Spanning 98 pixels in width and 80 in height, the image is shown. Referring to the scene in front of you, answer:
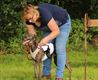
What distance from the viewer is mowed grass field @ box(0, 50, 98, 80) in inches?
352

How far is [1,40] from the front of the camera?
49.8 feet

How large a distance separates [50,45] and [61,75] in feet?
2.95

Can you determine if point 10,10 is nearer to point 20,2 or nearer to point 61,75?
point 20,2

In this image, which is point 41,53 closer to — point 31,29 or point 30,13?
point 30,13

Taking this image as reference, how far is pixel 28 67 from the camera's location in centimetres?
1147

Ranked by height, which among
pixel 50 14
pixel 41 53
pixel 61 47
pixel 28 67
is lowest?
pixel 28 67

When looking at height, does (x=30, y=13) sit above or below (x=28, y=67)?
above

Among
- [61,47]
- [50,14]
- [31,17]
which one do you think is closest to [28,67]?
[61,47]

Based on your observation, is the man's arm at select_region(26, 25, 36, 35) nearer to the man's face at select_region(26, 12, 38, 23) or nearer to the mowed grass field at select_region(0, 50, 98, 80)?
the man's face at select_region(26, 12, 38, 23)

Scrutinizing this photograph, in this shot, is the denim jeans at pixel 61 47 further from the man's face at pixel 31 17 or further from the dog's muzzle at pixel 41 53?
the dog's muzzle at pixel 41 53

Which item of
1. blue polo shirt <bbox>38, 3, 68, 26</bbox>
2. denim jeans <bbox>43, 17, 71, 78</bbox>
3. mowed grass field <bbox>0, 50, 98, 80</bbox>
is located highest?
blue polo shirt <bbox>38, 3, 68, 26</bbox>

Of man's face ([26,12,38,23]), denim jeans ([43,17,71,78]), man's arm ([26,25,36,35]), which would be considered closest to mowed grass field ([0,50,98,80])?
denim jeans ([43,17,71,78])

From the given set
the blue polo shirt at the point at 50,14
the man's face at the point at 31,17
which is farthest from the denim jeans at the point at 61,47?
the man's face at the point at 31,17

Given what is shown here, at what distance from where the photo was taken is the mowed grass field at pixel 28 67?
8.93 m
